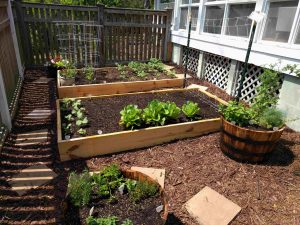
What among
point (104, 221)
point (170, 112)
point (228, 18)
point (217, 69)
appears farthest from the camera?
point (217, 69)

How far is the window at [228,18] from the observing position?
4639mm

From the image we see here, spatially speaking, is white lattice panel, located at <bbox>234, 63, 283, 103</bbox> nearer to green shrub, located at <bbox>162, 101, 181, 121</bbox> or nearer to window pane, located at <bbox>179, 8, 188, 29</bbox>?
green shrub, located at <bbox>162, 101, 181, 121</bbox>

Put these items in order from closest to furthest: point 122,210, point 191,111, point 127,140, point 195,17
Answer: point 122,210 < point 127,140 < point 191,111 < point 195,17

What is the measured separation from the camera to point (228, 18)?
508 centimetres

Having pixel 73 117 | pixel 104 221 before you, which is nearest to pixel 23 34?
pixel 73 117

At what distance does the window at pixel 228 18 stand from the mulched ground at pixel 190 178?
8.09 feet

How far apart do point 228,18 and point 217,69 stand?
1.28 metres

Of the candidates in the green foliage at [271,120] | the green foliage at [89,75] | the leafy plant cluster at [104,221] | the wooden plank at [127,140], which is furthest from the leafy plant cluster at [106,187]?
the green foliage at [89,75]

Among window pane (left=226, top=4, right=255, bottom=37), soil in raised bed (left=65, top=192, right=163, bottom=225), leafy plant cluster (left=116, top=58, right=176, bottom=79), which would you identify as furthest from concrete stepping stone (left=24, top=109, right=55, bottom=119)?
window pane (left=226, top=4, right=255, bottom=37)

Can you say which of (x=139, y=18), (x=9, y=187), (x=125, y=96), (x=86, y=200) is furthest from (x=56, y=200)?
(x=139, y=18)

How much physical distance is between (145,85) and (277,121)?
317 cm

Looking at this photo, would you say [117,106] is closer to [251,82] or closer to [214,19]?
[251,82]

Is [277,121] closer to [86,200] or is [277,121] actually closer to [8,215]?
[86,200]

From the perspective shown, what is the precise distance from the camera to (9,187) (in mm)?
2525
